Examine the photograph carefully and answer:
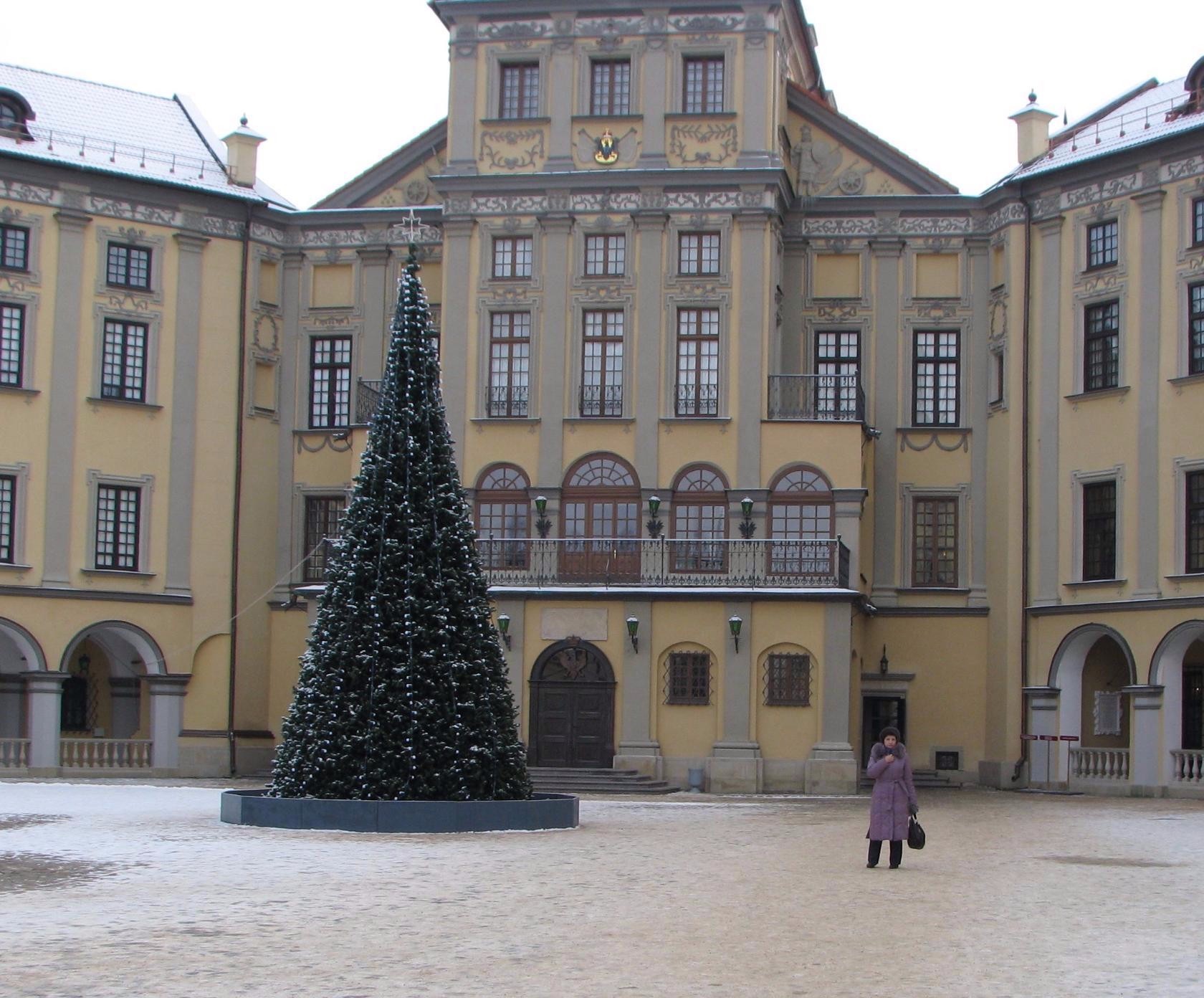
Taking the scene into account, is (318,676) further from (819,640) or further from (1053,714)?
(1053,714)

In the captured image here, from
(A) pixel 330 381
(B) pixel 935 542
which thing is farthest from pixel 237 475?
(B) pixel 935 542

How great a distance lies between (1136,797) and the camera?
3756 cm

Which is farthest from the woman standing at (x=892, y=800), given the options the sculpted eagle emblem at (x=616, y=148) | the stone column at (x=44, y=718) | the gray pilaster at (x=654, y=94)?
the stone column at (x=44, y=718)

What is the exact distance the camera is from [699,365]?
41625mm

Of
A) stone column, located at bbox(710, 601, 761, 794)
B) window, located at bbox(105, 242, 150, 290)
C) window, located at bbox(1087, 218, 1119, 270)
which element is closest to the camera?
stone column, located at bbox(710, 601, 761, 794)

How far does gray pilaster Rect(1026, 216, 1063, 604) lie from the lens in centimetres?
4075

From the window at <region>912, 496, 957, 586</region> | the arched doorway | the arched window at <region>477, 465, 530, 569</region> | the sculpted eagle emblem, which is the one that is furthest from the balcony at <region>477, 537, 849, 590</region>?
the sculpted eagle emblem

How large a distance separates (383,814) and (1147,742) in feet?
65.1

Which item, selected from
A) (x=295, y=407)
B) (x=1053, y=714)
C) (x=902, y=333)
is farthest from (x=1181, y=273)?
(x=295, y=407)

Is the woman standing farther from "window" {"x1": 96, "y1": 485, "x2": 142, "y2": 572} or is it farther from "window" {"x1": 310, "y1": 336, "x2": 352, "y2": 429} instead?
"window" {"x1": 310, "y1": 336, "x2": 352, "y2": 429}

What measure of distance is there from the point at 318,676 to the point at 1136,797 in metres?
19.5

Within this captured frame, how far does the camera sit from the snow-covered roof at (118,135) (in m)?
42.5

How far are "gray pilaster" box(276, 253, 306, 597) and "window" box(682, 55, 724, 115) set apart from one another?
10.2m

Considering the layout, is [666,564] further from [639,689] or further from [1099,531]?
[1099,531]
